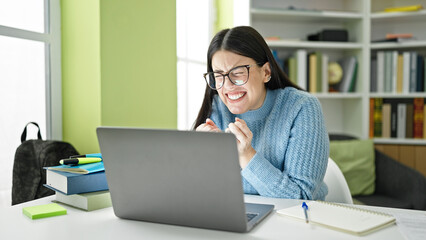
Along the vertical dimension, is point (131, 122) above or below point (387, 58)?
below

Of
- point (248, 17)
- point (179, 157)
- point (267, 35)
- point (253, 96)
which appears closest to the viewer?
point (179, 157)

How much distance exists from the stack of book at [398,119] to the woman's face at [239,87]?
6.24ft

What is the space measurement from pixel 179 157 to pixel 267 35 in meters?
2.56

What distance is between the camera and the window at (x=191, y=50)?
2385 mm

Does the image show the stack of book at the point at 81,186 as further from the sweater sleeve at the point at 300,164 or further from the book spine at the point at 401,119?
the book spine at the point at 401,119

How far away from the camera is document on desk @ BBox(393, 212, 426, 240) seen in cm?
79

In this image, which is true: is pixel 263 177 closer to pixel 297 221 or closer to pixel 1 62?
pixel 297 221

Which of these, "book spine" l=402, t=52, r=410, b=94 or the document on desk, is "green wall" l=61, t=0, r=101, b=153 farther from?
"book spine" l=402, t=52, r=410, b=94

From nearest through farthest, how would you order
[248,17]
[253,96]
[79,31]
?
[253,96] → [79,31] → [248,17]

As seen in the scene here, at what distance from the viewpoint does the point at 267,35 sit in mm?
3215

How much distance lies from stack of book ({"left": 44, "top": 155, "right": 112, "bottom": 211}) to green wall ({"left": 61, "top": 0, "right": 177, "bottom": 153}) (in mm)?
593

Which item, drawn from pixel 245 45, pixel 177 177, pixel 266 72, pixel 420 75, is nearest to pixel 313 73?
pixel 420 75

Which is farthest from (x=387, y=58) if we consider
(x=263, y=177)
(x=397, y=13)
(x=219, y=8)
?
(x=263, y=177)

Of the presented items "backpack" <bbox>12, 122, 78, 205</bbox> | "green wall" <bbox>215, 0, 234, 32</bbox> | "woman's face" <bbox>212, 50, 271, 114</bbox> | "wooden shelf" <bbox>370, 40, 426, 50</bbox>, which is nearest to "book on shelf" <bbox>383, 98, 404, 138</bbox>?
"wooden shelf" <bbox>370, 40, 426, 50</bbox>
